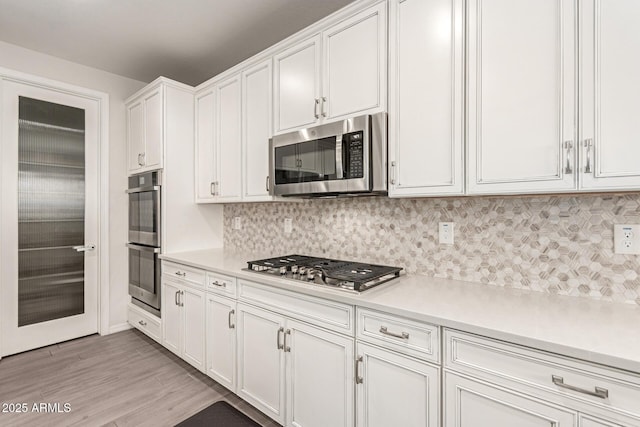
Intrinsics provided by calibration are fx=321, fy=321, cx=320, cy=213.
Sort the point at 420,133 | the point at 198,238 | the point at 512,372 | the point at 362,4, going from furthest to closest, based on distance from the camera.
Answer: the point at 198,238, the point at 362,4, the point at 420,133, the point at 512,372

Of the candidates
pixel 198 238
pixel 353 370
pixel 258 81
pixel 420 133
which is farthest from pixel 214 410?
pixel 258 81

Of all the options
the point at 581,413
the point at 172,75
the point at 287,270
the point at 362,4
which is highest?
the point at 172,75

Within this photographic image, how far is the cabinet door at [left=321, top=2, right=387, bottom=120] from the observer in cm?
173

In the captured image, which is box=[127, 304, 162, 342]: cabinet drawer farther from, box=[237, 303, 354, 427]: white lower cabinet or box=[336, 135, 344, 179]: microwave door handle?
box=[336, 135, 344, 179]: microwave door handle

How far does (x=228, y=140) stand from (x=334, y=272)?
62.3 inches

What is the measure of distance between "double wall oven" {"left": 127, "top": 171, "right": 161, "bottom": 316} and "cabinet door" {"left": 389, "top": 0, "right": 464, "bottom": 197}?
2.26 metres

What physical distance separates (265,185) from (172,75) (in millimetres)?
2043

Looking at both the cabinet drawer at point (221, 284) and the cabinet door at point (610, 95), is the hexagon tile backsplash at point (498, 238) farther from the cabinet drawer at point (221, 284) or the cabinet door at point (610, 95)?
the cabinet drawer at point (221, 284)

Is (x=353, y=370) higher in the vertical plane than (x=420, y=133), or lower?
lower

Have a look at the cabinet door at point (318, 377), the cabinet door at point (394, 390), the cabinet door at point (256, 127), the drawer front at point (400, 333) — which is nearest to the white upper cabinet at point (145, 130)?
the cabinet door at point (256, 127)

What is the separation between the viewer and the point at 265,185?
7.86 feet

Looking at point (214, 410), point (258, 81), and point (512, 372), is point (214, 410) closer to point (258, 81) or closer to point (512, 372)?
point (512, 372)

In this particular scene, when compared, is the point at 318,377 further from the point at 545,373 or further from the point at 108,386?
the point at 108,386

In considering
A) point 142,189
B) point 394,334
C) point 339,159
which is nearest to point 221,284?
point 339,159
